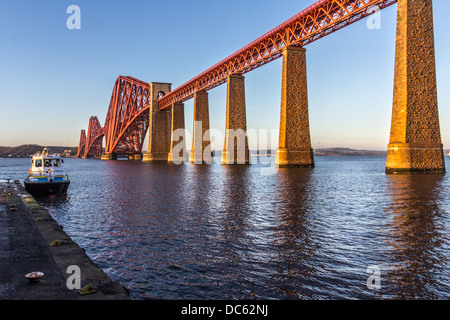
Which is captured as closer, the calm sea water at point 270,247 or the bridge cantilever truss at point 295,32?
the calm sea water at point 270,247

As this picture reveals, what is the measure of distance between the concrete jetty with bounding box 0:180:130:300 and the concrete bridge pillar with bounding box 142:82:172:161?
294ft

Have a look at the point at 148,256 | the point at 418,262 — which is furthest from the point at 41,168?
the point at 418,262

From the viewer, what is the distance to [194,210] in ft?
55.0

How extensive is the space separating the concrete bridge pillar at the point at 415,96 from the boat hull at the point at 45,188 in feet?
99.9

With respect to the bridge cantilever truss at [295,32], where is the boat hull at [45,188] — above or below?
below

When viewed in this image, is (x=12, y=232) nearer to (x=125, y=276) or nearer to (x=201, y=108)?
(x=125, y=276)

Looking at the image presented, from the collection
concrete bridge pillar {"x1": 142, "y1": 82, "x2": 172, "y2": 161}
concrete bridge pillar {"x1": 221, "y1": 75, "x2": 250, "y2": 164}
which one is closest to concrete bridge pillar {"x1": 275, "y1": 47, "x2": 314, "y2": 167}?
concrete bridge pillar {"x1": 221, "y1": 75, "x2": 250, "y2": 164}

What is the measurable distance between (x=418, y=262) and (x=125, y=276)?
7.06 meters

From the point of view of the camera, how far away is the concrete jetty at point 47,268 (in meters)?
5.43

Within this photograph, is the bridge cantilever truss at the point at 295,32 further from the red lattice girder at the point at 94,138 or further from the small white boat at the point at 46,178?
the red lattice girder at the point at 94,138

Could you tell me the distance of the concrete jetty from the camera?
214 inches

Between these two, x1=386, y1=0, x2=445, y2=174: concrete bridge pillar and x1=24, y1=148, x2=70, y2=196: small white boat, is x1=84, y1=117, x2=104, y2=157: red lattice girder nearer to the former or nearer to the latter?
x1=24, y1=148, x2=70, y2=196: small white boat

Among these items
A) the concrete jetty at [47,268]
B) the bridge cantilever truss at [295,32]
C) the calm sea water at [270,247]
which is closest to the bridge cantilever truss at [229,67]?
the bridge cantilever truss at [295,32]

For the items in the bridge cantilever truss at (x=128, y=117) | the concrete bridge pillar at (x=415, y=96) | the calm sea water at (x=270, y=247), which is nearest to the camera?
the calm sea water at (x=270, y=247)
